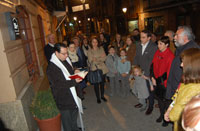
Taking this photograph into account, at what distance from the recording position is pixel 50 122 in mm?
3498

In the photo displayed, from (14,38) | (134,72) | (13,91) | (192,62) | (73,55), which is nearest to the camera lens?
(192,62)

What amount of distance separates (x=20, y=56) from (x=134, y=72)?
3.06 metres

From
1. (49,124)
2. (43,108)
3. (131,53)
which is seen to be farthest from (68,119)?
(131,53)

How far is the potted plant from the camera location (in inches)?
136

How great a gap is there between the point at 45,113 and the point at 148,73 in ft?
9.28

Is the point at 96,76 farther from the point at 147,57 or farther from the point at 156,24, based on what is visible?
the point at 156,24

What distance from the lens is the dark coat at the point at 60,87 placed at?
3.05 m

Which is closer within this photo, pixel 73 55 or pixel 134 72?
pixel 134 72

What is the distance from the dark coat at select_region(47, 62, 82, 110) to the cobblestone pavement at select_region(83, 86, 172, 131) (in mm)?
1209

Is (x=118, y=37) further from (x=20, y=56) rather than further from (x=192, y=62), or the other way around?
(x=192, y=62)

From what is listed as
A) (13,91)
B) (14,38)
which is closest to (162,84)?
(13,91)

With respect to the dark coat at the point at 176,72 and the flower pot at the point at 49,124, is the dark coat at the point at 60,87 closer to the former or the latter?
the flower pot at the point at 49,124

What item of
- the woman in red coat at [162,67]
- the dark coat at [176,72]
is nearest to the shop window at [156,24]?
the woman in red coat at [162,67]

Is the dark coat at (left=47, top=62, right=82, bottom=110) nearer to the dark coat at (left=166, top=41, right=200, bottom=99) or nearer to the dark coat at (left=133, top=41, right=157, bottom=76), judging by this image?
the dark coat at (left=166, top=41, right=200, bottom=99)
